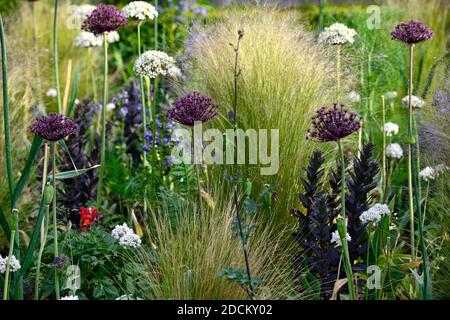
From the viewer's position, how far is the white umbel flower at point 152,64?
3588 mm

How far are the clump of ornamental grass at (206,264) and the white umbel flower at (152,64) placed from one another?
702mm

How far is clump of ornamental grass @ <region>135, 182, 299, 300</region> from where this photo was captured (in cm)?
298

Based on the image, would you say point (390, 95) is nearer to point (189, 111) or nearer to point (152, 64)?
point (152, 64)

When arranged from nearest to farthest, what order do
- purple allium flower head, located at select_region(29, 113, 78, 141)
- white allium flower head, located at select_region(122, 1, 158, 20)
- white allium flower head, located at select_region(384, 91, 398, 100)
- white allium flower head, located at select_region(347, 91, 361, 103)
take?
purple allium flower head, located at select_region(29, 113, 78, 141) → white allium flower head, located at select_region(122, 1, 158, 20) → white allium flower head, located at select_region(347, 91, 361, 103) → white allium flower head, located at select_region(384, 91, 398, 100)

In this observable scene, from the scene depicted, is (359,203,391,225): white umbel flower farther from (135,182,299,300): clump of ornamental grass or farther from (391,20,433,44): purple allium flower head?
(391,20,433,44): purple allium flower head

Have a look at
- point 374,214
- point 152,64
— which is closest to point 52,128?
point 152,64

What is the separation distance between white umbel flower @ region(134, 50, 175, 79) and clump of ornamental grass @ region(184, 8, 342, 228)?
392 millimetres

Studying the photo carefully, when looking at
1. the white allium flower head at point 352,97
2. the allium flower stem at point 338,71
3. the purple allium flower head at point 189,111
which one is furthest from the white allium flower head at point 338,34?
the purple allium flower head at point 189,111

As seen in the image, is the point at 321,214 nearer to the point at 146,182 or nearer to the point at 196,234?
the point at 196,234

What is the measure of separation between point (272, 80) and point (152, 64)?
2.05ft

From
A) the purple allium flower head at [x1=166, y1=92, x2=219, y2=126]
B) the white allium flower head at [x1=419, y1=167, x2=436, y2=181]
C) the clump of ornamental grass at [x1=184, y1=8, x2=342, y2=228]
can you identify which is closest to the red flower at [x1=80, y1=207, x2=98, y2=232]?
the clump of ornamental grass at [x1=184, y1=8, x2=342, y2=228]

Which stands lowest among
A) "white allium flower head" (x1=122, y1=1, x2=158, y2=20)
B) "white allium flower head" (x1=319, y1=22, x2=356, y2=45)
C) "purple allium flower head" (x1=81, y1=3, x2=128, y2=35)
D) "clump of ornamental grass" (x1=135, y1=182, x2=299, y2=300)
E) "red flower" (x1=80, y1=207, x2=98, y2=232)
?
"clump of ornamental grass" (x1=135, y1=182, x2=299, y2=300)

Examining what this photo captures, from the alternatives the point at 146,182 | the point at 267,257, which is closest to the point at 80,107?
the point at 146,182
